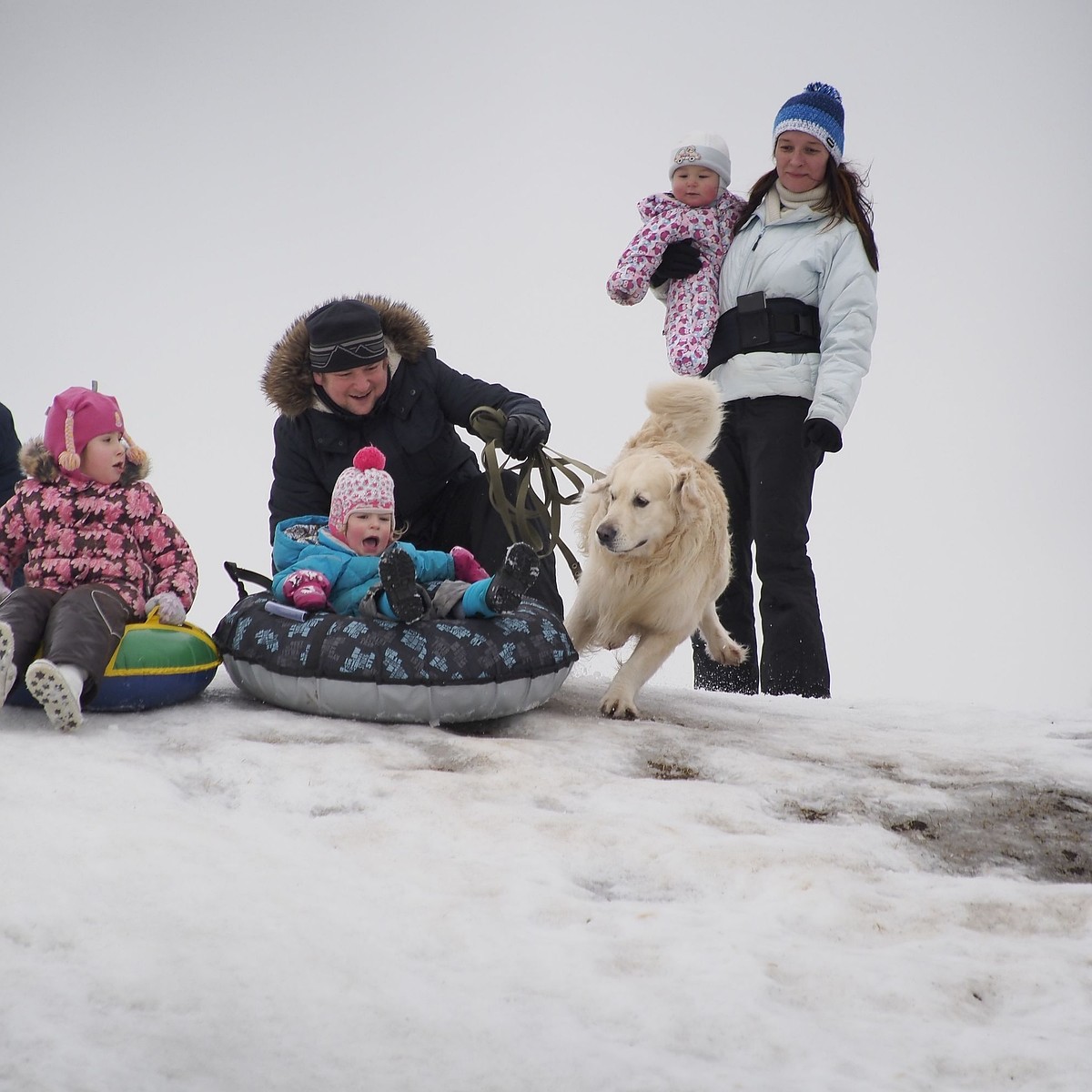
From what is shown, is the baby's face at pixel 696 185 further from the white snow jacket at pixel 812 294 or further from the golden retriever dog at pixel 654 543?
the golden retriever dog at pixel 654 543

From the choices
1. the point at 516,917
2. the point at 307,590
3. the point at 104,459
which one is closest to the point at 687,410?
the point at 307,590

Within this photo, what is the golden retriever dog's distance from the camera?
145 inches

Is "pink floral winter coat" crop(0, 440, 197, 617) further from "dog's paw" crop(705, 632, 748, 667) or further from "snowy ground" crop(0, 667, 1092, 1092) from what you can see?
"dog's paw" crop(705, 632, 748, 667)

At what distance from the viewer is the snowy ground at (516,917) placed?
1436 mm

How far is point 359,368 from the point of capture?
3.82 m

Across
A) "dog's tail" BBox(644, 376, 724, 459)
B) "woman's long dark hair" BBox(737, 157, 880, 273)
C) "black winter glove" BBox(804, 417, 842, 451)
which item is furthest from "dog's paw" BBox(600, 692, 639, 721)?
"woman's long dark hair" BBox(737, 157, 880, 273)

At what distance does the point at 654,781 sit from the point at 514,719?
81 centimetres

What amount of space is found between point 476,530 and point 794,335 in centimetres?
149

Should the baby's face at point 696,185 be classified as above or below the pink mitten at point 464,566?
above

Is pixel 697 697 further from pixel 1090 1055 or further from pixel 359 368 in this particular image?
pixel 1090 1055

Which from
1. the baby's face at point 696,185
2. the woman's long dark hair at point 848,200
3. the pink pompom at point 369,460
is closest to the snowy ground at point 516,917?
the pink pompom at point 369,460

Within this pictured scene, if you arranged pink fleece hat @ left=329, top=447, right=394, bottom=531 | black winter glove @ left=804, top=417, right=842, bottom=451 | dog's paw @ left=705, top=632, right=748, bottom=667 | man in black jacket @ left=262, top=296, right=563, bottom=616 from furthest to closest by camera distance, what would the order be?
dog's paw @ left=705, top=632, right=748, bottom=667
black winter glove @ left=804, top=417, right=842, bottom=451
man in black jacket @ left=262, top=296, right=563, bottom=616
pink fleece hat @ left=329, top=447, right=394, bottom=531

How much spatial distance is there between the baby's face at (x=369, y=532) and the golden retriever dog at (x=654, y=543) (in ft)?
2.40

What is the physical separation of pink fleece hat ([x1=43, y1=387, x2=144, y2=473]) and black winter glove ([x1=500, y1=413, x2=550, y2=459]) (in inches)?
51.6
